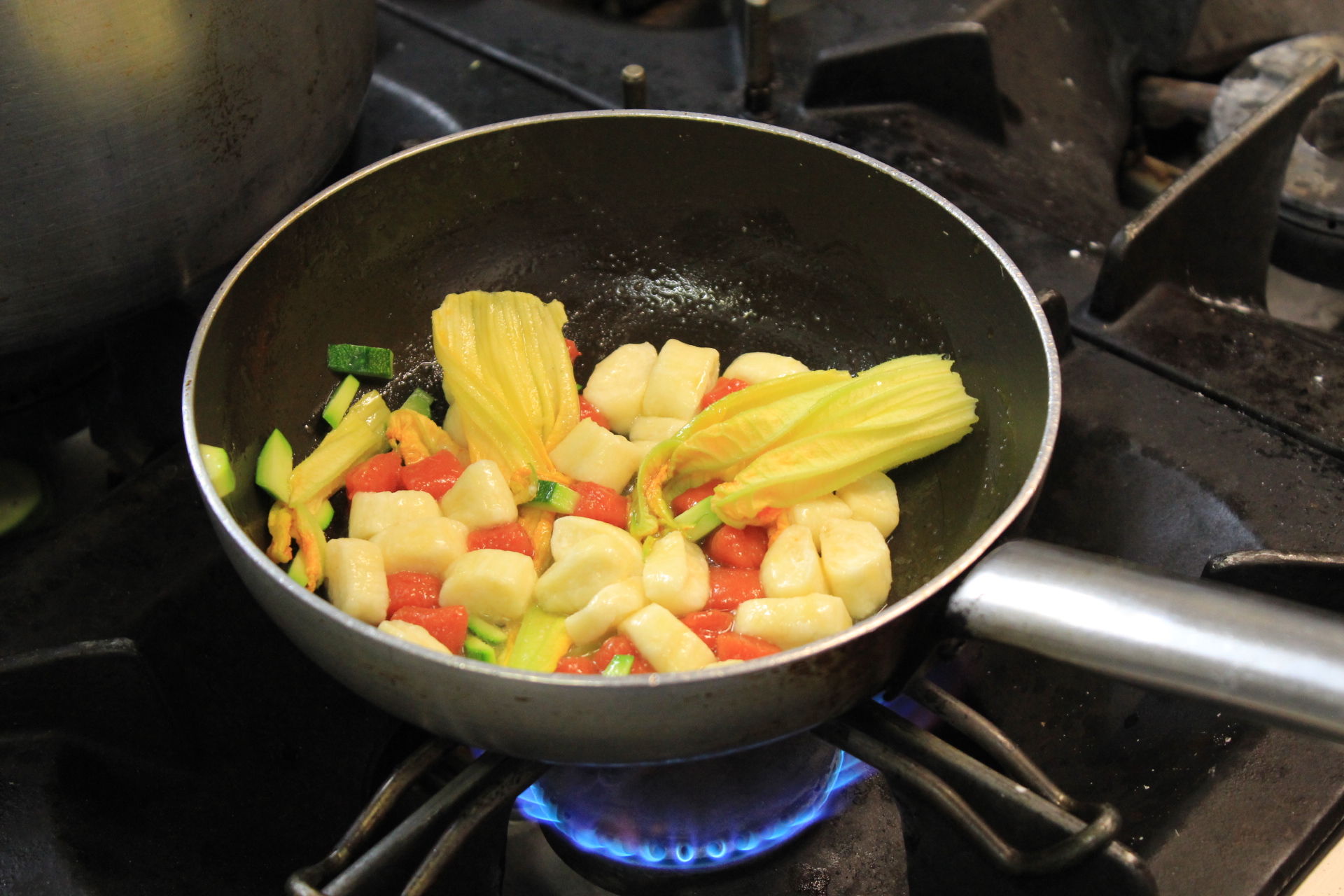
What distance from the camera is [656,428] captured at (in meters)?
1.27

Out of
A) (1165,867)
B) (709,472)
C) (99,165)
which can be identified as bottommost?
(1165,867)

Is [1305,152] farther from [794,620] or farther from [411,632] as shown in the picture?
[411,632]

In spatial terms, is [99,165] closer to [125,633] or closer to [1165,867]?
[125,633]

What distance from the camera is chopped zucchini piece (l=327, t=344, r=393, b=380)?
48.8 inches

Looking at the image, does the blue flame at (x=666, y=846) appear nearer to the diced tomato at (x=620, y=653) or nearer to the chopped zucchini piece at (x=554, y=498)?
the diced tomato at (x=620, y=653)

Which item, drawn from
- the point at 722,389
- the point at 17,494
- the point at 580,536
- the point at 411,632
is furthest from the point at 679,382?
the point at 17,494

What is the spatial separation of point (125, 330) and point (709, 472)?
2.40ft

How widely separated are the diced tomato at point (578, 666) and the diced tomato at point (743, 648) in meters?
0.13

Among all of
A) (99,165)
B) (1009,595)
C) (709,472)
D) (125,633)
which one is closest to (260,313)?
(99,165)

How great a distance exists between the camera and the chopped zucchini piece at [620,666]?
989 mm

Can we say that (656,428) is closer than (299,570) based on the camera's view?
No

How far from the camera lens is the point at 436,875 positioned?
0.82m

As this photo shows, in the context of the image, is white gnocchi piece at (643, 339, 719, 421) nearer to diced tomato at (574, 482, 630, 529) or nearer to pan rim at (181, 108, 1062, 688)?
diced tomato at (574, 482, 630, 529)

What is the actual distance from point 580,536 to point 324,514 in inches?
11.7
